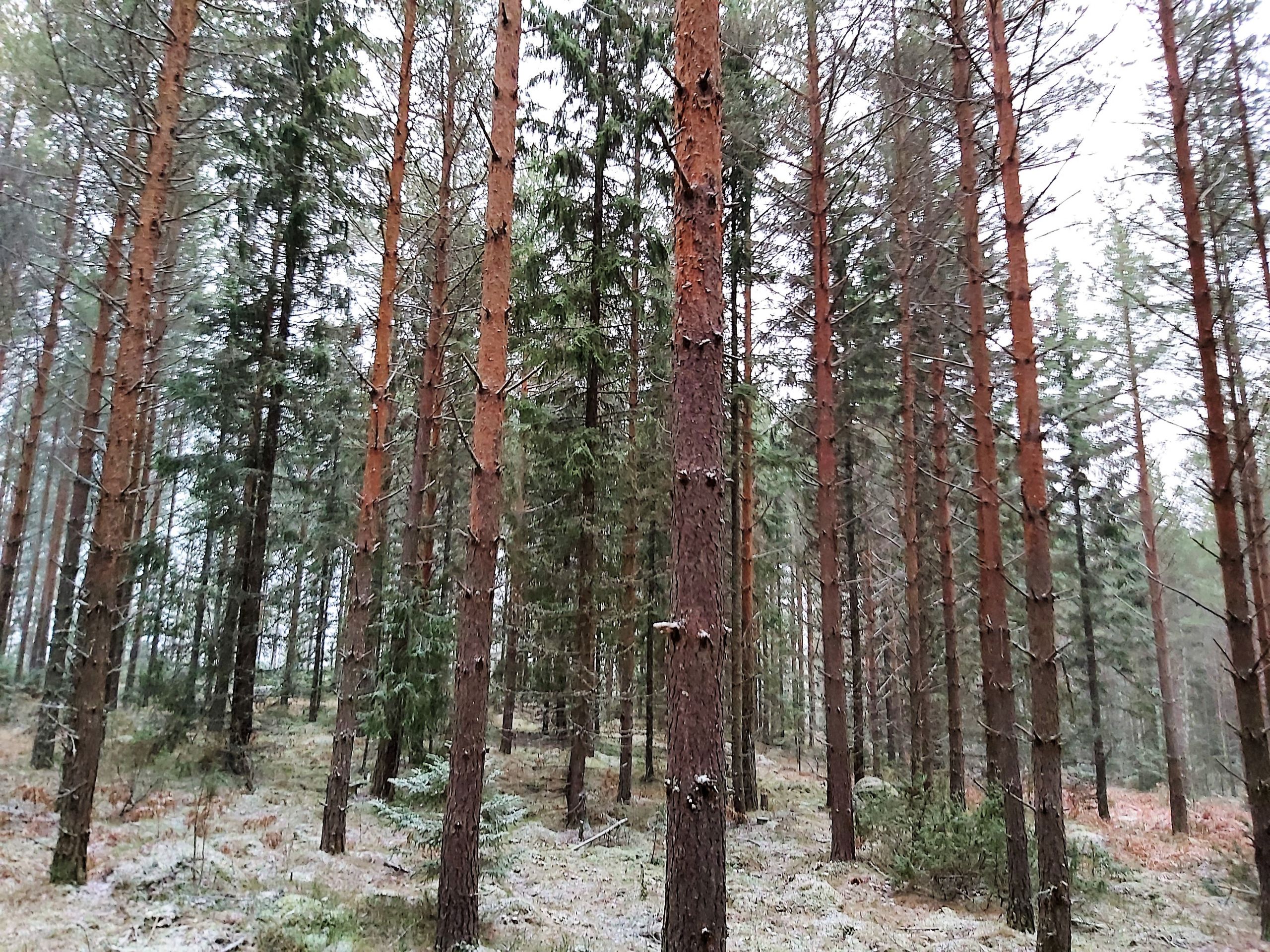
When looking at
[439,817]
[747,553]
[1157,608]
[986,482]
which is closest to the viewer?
[439,817]

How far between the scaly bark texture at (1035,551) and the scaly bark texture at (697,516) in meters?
3.39

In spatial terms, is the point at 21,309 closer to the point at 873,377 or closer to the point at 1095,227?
the point at 873,377

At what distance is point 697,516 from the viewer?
4.32 metres

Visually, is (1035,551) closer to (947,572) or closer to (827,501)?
(827,501)

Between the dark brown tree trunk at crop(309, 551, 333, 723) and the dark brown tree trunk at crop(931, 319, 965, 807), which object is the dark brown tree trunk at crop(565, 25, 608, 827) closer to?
the dark brown tree trunk at crop(931, 319, 965, 807)

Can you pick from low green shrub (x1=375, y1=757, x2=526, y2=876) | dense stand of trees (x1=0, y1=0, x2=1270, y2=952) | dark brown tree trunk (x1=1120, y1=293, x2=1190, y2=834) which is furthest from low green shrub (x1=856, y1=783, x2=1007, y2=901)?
dark brown tree trunk (x1=1120, y1=293, x2=1190, y2=834)

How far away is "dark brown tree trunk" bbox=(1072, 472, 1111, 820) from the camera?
18.7m

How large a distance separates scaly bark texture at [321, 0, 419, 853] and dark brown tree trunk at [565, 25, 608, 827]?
328cm

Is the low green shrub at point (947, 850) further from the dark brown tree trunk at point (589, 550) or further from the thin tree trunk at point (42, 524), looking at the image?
→ the thin tree trunk at point (42, 524)

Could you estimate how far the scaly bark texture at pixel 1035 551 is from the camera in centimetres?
580

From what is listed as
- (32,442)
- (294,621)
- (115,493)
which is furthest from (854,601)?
(32,442)

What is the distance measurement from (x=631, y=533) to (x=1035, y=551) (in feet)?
24.4

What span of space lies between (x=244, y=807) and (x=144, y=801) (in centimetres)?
125

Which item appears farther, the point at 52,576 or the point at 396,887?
the point at 52,576
